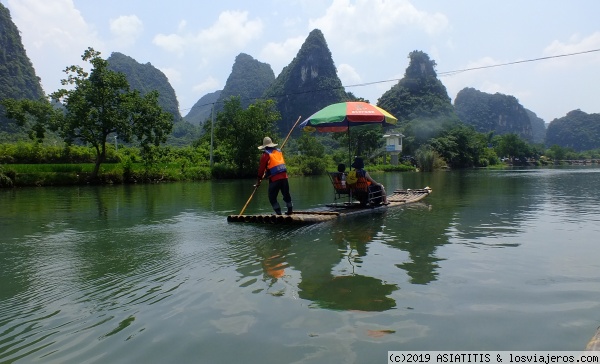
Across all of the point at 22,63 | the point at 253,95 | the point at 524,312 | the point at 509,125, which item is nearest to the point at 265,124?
the point at 524,312

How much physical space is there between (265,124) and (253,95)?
92419 millimetres

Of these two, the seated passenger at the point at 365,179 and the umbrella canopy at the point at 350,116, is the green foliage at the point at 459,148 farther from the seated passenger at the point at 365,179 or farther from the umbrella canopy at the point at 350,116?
the umbrella canopy at the point at 350,116

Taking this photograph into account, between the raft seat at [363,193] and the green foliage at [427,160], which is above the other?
the green foliage at [427,160]

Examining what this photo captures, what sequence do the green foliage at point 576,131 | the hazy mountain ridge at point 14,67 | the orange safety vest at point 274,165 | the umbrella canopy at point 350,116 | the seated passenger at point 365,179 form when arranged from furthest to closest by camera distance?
the green foliage at point 576,131, the hazy mountain ridge at point 14,67, the seated passenger at point 365,179, the umbrella canopy at point 350,116, the orange safety vest at point 274,165

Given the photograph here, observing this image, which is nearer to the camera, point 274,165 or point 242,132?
point 274,165

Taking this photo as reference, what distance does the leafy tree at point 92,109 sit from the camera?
1081 inches

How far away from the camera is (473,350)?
11.3ft

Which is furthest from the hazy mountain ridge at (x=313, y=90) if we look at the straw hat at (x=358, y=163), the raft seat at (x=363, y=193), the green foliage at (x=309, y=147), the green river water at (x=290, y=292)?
the green river water at (x=290, y=292)

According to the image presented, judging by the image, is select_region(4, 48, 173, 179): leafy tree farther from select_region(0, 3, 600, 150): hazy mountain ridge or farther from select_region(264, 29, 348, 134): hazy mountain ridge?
select_region(264, 29, 348, 134): hazy mountain ridge

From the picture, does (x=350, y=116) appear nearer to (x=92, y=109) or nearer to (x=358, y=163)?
(x=358, y=163)

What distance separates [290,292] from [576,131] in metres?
170

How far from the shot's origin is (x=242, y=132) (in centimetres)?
4009

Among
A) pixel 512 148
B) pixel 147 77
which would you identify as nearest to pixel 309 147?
pixel 512 148

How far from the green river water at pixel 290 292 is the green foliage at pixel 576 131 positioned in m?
160
